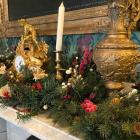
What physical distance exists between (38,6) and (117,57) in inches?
32.9

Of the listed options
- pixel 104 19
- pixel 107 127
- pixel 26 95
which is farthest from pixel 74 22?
pixel 107 127

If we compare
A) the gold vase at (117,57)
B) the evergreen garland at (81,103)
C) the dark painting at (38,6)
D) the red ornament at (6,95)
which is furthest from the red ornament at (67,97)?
the dark painting at (38,6)

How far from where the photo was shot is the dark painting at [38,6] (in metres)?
1.21

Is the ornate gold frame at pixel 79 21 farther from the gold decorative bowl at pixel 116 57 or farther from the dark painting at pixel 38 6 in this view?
the gold decorative bowl at pixel 116 57

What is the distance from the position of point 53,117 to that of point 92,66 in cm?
29

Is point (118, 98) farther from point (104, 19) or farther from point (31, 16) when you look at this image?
point (31, 16)

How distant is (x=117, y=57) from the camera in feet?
2.55

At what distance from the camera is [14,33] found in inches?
69.0

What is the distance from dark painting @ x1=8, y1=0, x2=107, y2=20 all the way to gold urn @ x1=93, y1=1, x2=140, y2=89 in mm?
315

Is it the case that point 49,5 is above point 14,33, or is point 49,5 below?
above

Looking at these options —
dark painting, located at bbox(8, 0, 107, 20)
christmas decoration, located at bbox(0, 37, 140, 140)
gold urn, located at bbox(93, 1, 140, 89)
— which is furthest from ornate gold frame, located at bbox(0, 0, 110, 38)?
gold urn, located at bbox(93, 1, 140, 89)

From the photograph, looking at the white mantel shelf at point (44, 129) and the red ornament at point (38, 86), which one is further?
the red ornament at point (38, 86)

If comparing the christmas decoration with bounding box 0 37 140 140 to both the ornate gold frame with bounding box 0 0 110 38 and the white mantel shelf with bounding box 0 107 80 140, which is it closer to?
the white mantel shelf with bounding box 0 107 80 140

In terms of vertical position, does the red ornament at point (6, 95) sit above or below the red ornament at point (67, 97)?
below
